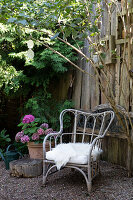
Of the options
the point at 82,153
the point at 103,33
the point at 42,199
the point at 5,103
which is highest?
the point at 103,33

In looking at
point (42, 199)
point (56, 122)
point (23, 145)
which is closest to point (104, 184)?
point (42, 199)

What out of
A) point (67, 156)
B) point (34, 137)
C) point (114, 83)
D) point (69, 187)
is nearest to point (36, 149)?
point (34, 137)

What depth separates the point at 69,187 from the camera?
7.79ft

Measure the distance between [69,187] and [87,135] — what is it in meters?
1.33

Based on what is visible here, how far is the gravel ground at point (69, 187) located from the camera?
2148 mm

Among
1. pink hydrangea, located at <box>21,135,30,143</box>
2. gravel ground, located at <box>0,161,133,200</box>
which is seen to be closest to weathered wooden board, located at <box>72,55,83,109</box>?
pink hydrangea, located at <box>21,135,30,143</box>

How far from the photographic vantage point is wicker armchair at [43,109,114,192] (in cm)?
223

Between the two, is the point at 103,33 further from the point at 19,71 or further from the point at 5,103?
the point at 5,103

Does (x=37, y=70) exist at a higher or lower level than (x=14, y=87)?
higher

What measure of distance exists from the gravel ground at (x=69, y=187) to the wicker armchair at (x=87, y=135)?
0.34ft

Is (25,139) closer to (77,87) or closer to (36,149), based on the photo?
(36,149)

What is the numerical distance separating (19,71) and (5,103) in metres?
1.98

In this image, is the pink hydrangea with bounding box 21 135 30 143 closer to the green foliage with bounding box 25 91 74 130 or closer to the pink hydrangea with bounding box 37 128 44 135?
the pink hydrangea with bounding box 37 128 44 135

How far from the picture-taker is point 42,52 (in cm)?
351
